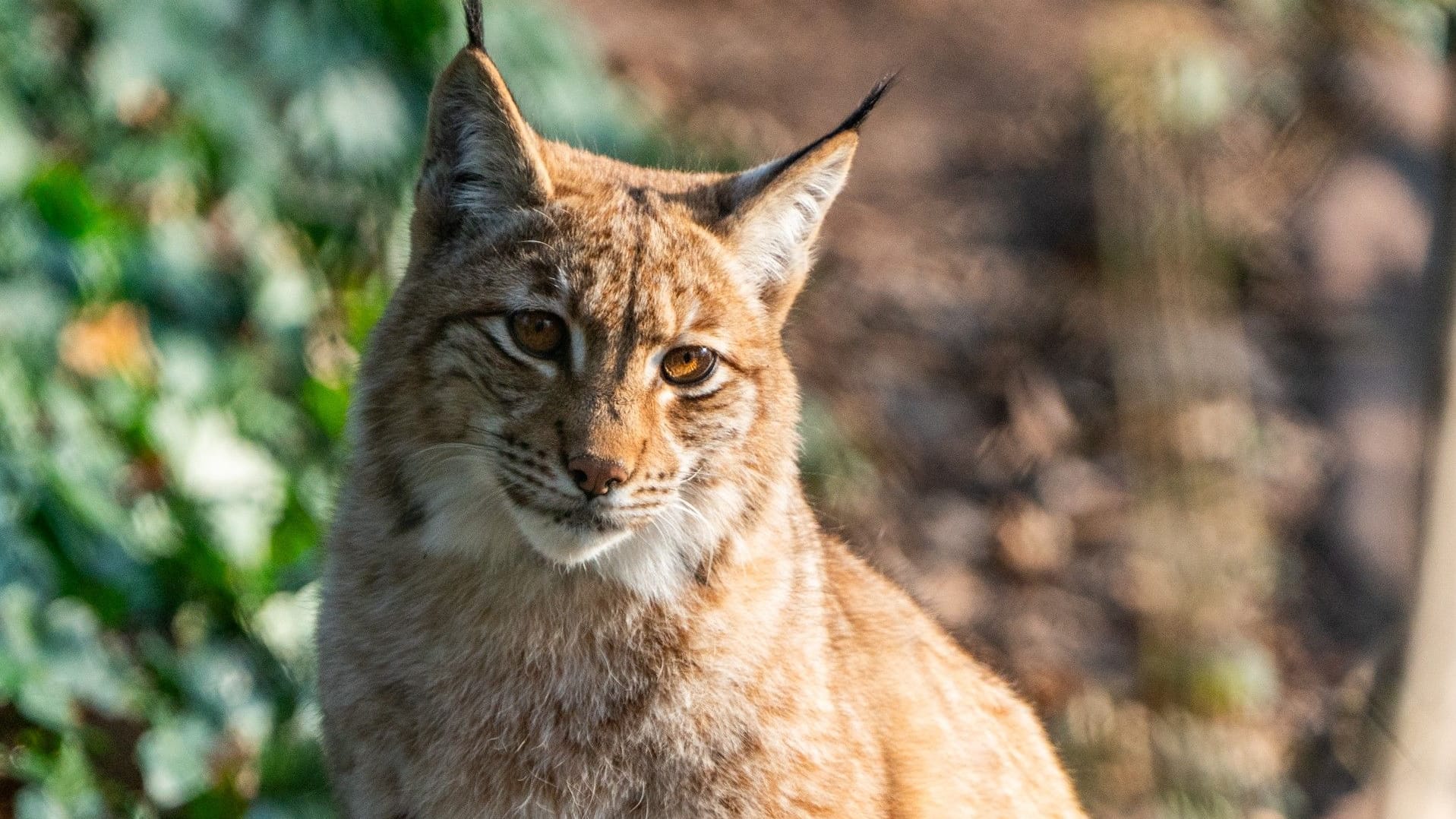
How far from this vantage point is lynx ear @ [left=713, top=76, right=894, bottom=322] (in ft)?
12.7

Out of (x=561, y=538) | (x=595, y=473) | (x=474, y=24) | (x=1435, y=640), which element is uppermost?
(x=474, y=24)

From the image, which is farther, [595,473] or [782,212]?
[782,212]

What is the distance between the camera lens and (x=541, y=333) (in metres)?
3.69

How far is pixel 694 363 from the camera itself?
379cm

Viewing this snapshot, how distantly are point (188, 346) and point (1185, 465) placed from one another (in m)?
3.94

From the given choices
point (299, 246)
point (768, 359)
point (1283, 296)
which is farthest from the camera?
point (1283, 296)

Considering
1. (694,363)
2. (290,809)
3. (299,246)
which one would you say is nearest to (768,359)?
(694,363)

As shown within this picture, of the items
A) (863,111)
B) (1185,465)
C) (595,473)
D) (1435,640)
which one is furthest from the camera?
(1185,465)

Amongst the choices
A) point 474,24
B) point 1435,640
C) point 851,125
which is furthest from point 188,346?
point 1435,640

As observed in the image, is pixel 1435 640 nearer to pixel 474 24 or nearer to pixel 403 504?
pixel 403 504

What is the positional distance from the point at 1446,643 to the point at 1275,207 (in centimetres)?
722

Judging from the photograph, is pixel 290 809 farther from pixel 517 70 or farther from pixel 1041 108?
pixel 1041 108

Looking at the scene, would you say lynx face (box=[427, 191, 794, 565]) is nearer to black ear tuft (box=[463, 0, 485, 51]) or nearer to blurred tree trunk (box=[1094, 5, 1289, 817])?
black ear tuft (box=[463, 0, 485, 51])

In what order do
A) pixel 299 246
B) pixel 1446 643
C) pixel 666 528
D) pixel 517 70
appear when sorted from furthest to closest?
pixel 517 70 < pixel 299 246 < pixel 666 528 < pixel 1446 643
